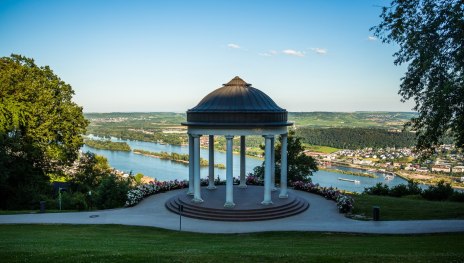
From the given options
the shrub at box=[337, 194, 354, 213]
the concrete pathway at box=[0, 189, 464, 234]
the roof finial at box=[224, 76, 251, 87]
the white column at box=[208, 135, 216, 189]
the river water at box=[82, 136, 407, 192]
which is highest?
the roof finial at box=[224, 76, 251, 87]

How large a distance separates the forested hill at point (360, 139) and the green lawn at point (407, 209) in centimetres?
6805

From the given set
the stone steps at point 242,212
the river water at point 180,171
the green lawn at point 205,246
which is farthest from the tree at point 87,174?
the river water at point 180,171

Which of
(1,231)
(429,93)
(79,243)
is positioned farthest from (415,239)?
(1,231)

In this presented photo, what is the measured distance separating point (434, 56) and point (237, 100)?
10.5m

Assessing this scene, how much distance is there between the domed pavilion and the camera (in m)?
19.5

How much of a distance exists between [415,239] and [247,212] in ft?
26.3

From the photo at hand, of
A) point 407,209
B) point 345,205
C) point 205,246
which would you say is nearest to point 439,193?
point 407,209

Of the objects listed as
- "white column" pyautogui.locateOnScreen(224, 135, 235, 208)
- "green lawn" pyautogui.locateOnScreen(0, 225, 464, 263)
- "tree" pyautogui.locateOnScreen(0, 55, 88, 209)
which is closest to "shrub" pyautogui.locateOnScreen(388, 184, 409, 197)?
"green lawn" pyautogui.locateOnScreen(0, 225, 464, 263)

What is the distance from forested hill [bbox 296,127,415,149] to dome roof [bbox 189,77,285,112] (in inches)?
2883

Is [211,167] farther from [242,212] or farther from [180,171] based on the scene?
[180,171]

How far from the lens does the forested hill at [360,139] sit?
90.4 meters

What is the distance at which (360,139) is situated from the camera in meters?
103

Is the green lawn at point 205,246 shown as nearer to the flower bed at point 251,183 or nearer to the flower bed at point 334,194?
the flower bed at point 334,194

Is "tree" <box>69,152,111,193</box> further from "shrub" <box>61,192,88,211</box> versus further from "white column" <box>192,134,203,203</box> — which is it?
"white column" <box>192,134,203,203</box>
